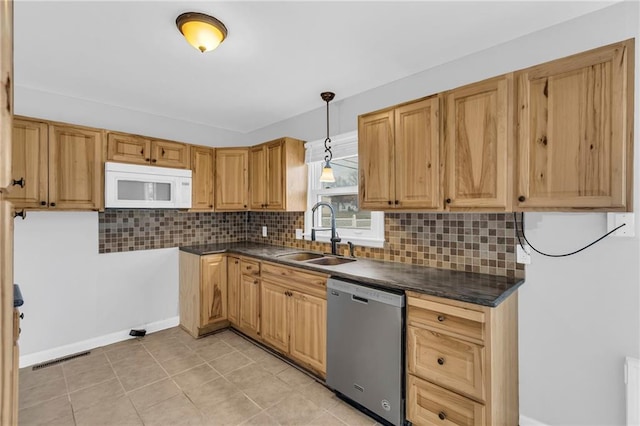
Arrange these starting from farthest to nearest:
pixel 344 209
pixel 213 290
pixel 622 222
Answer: pixel 213 290 < pixel 344 209 < pixel 622 222

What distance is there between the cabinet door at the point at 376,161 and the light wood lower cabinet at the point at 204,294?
75.0 inches

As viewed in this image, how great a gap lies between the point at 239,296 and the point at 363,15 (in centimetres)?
281

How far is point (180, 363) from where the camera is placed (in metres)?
2.78

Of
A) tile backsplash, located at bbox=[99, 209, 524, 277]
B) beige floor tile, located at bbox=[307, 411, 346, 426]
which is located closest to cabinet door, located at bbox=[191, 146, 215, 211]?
tile backsplash, located at bbox=[99, 209, 524, 277]

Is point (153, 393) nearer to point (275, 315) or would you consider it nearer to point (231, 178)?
point (275, 315)

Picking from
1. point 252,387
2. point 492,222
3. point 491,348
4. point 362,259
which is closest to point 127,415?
point 252,387

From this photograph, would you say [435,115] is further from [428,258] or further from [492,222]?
[428,258]

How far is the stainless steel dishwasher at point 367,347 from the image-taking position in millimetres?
1894

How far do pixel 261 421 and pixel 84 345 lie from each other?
7.20ft

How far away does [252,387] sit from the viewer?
242cm

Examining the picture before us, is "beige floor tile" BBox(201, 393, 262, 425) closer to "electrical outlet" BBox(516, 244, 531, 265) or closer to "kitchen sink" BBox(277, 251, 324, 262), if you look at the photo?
"kitchen sink" BBox(277, 251, 324, 262)

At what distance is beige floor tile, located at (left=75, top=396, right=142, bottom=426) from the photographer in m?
2.02

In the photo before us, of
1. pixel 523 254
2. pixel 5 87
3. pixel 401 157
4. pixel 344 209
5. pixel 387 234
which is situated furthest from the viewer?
pixel 344 209

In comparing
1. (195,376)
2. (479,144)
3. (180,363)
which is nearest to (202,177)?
(180,363)
